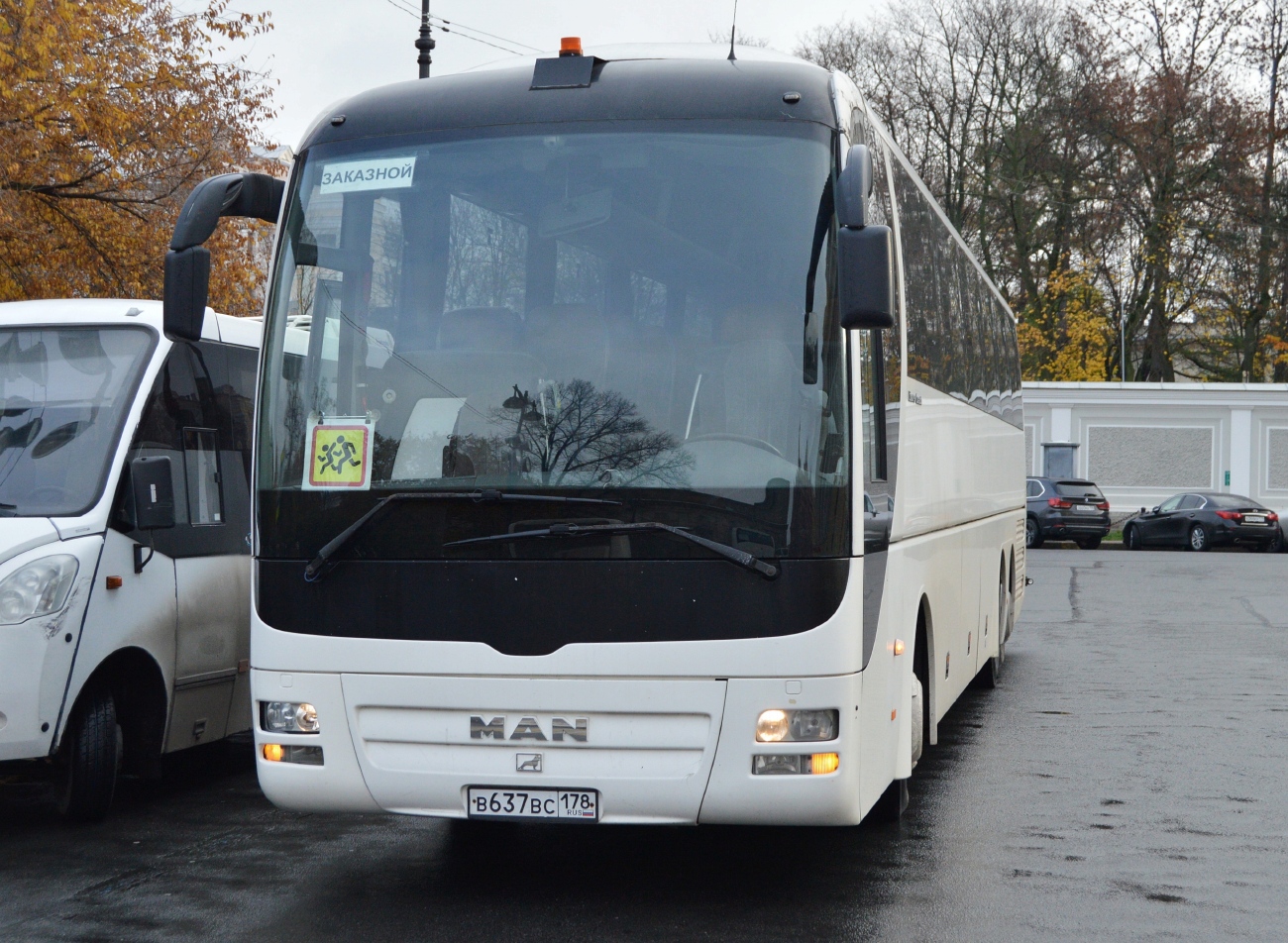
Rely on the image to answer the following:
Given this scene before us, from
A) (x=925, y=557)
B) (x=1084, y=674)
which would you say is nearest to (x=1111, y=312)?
(x=1084, y=674)

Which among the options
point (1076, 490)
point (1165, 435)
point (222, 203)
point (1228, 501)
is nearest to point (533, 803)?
point (222, 203)

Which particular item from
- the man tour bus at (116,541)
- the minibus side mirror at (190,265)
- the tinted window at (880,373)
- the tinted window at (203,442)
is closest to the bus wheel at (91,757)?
the man tour bus at (116,541)

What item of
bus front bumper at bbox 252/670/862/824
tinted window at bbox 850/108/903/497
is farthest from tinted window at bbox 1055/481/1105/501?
bus front bumper at bbox 252/670/862/824

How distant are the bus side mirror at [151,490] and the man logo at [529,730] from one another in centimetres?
234

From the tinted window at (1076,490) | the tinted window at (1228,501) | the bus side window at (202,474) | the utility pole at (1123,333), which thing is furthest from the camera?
the utility pole at (1123,333)

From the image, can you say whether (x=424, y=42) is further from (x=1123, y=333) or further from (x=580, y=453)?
(x=1123, y=333)

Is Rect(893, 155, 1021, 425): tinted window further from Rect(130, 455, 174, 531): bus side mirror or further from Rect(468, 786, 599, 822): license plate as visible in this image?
Rect(130, 455, 174, 531): bus side mirror

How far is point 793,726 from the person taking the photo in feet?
16.9

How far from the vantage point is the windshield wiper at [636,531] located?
5.09m

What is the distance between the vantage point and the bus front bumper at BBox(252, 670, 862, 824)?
515cm

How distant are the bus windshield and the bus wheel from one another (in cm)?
193

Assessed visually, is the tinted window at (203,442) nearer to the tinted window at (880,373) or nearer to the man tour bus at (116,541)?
the man tour bus at (116,541)

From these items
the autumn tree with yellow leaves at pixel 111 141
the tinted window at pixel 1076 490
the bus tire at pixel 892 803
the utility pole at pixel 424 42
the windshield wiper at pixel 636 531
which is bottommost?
the bus tire at pixel 892 803

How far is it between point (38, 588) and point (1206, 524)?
32414 millimetres
